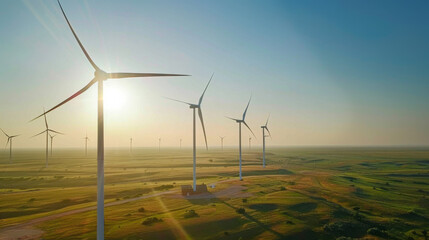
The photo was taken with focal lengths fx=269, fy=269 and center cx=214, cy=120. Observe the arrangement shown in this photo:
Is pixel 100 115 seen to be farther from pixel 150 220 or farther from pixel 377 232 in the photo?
pixel 377 232

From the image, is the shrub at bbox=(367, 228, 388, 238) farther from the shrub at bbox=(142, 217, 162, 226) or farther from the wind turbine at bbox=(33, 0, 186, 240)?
the wind turbine at bbox=(33, 0, 186, 240)

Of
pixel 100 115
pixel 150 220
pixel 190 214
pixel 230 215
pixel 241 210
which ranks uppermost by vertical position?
pixel 100 115

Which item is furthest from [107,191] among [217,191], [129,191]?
[217,191]

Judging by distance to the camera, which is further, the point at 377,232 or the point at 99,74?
the point at 377,232

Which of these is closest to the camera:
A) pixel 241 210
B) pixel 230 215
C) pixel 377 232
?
pixel 377 232

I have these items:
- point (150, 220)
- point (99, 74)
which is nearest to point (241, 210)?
point (150, 220)

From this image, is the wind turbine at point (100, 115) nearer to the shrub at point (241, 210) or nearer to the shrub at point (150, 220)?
the shrub at point (150, 220)

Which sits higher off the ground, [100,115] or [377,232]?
[100,115]

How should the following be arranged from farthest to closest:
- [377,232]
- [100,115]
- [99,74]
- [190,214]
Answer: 1. [190,214]
2. [377,232]
3. [99,74]
4. [100,115]

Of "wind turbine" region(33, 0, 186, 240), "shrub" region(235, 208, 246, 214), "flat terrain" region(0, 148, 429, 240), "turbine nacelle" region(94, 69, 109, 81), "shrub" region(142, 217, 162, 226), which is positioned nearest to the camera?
"wind turbine" region(33, 0, 186, 240)

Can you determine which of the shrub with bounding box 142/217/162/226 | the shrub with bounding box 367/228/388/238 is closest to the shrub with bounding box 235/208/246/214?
the shrub with bounding box 142/217/162/226

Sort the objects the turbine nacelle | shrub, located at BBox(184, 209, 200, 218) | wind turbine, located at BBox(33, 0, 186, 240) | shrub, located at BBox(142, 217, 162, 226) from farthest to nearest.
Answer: shrub, located at BBox(184, 209, 200, 218), shrub, located at BBox(142, 217, 162, 226), the turbine nacelle, wind turbine, located at BBox(33, 0, 186, 240)
